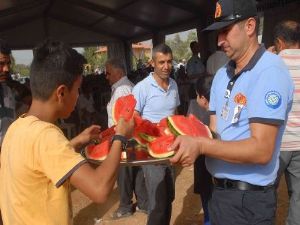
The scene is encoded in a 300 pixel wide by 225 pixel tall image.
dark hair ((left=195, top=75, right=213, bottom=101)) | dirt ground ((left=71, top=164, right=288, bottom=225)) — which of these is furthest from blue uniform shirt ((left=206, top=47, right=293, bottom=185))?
dirt ground ((left=71, top=164, right=288, bottom=225))

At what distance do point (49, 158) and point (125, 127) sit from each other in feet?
1.38

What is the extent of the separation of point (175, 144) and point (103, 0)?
14618 mm

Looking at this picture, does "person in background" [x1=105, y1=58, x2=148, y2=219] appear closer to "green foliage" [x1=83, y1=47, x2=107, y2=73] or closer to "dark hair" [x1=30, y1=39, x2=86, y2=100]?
"dark hair" [x1=30, y1=39, x2=86, y2=100]

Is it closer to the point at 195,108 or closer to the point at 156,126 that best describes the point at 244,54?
the point at 156,126

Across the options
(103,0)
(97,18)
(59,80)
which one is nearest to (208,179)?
(59,80)

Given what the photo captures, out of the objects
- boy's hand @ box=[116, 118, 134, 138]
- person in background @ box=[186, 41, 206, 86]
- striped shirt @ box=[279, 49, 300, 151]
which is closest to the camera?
boy's hand @ box=[116, 118, 134, 138]

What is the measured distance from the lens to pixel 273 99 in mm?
1922

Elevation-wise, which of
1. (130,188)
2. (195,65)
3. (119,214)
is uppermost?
(195,65)

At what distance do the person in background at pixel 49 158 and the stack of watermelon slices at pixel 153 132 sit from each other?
0.26 m

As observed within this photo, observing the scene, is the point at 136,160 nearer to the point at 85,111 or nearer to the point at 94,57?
the point at 85,111

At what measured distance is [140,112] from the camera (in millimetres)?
4270

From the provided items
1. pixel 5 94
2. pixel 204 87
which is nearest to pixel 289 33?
pixel 204 87

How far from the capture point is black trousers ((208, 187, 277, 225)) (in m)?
2.16

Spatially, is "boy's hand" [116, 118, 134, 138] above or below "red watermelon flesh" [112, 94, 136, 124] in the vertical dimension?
below
